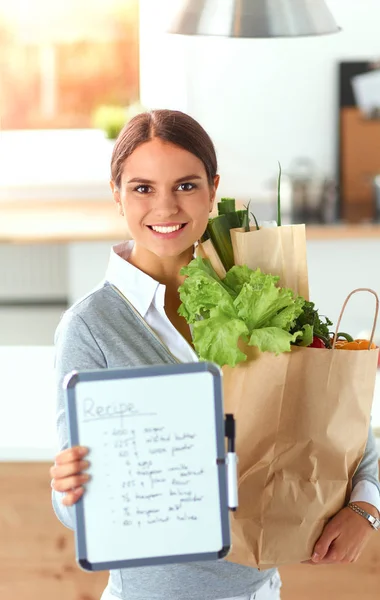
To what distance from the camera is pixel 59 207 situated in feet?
15.1

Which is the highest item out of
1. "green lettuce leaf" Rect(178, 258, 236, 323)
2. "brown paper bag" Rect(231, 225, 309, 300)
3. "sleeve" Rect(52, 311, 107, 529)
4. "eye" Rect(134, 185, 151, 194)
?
"eye" Rect(134, 185, 151, 194)

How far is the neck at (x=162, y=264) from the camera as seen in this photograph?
129cm

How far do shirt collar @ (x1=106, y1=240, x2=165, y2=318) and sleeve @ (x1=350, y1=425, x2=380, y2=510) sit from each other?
37 centimetres

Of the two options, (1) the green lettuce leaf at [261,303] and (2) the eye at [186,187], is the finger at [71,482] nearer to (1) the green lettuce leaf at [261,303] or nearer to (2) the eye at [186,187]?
(1) the green lettuce leaf at [261,303]

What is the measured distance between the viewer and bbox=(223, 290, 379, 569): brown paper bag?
114 centimetres

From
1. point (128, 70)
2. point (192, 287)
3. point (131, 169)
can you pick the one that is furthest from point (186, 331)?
point (128, 70)

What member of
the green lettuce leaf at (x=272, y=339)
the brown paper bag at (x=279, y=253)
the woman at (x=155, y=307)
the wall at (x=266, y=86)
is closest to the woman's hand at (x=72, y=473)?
the woman at (x=155, y=307)

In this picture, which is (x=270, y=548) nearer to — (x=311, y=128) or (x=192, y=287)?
(x=192, y=287)

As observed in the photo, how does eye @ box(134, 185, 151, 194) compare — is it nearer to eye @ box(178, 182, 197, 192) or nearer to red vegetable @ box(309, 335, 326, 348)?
eye @ box(178, 182, 197, 192)

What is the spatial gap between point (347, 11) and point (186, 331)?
361 centimetres

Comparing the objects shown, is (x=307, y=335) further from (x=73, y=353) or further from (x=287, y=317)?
(x=73, y=353)

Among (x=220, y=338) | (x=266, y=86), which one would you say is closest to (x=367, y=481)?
(x=220, y=338)

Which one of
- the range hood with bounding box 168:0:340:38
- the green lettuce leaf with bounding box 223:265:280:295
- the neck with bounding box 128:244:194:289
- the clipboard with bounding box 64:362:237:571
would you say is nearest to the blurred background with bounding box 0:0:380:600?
the range hood with bounding box 168:0:340:38

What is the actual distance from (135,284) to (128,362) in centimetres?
12
